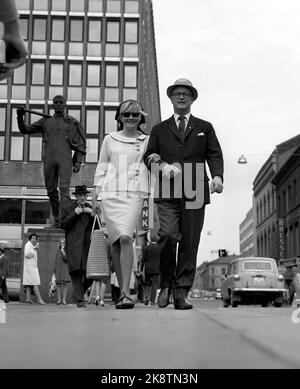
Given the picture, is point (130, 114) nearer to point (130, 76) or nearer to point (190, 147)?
point (190, 147)

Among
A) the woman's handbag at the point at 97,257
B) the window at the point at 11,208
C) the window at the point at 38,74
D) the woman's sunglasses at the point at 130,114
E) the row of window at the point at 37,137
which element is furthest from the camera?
the window at the point at 38,74

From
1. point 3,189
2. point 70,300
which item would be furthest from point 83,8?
point 70,300

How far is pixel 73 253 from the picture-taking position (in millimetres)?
7184

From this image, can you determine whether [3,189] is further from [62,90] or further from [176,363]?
[176,363]

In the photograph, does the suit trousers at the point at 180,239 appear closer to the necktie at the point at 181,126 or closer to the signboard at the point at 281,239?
the necktie at the point at 181,126

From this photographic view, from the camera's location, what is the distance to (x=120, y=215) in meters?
5.67

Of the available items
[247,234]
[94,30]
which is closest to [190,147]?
[94,30]

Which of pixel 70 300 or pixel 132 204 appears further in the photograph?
pixel 70 300

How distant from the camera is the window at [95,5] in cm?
4759

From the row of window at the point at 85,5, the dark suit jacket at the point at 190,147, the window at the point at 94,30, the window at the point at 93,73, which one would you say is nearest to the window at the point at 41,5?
the row of window at the point at 85,5

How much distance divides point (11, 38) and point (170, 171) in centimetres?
279

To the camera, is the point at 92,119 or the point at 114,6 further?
the point at 114,6

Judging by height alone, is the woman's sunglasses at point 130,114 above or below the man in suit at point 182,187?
above

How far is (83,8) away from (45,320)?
46167mm
